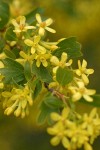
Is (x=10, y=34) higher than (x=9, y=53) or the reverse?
higher

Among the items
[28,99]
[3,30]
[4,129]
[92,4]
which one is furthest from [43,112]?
[4,129]

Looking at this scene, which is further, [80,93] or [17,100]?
[17,100]

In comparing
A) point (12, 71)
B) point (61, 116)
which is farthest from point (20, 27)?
point (61, 116)

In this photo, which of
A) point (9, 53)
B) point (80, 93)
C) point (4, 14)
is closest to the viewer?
point (80, 93)

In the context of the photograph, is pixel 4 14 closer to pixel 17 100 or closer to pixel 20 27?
pixel 20 27

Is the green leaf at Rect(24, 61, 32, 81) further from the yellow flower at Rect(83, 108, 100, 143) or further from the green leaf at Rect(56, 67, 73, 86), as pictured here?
the yellow flower at Rect(83, 108, 100, 143)

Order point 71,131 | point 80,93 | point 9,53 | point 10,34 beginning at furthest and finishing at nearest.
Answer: point 10,34 → point 9,53 → point 80,93 → point 71,131

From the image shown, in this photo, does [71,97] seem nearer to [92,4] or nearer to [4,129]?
[92,4]

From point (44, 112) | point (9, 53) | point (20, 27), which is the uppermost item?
point (20, 27)
